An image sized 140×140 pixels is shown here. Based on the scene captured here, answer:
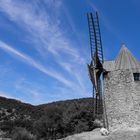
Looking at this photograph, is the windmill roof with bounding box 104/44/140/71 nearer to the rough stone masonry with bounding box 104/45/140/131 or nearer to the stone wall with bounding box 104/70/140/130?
the rough stone masonry with bounding box 104/45/140/131

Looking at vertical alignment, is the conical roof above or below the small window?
above

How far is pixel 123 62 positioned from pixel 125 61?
19 cm

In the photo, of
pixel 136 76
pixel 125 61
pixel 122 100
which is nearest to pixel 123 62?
pixel 125 61

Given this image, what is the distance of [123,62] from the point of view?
3250 cm

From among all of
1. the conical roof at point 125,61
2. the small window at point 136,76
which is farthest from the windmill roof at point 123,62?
the small window at point 136,76

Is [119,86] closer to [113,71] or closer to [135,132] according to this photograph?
[113,71]

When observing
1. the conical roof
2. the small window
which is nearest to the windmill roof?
the conical roof

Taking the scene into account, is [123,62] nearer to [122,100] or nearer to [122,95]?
[122,95]

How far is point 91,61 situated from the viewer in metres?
33.2

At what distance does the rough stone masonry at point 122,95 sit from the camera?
30.2m

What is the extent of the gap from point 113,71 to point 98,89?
220 centimetres

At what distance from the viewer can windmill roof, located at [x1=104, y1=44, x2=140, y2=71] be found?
3174 centimetres

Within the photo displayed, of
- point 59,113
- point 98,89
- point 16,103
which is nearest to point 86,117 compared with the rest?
point 59,113

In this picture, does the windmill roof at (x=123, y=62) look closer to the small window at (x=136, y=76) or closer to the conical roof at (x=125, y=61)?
the conical roof at (x=125, y=61)
